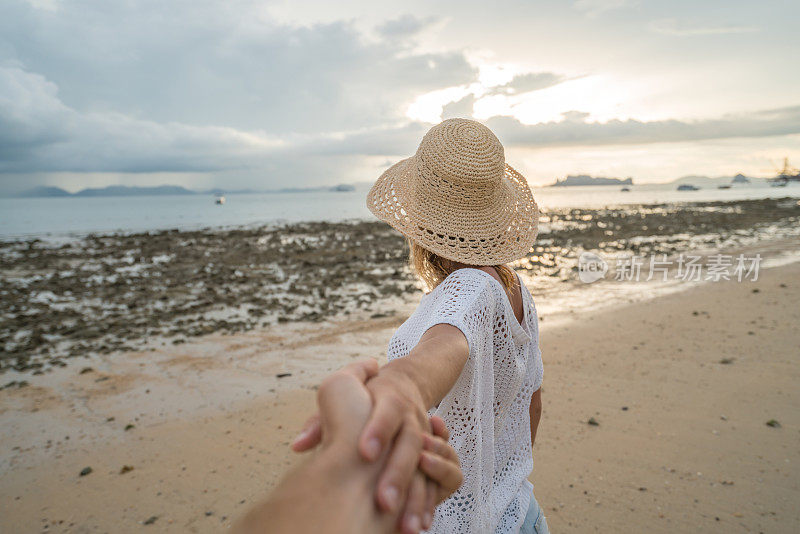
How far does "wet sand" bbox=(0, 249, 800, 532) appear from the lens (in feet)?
12.3

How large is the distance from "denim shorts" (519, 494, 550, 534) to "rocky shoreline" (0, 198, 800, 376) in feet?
26.5

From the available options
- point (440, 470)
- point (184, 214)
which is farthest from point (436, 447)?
point (184, 214)

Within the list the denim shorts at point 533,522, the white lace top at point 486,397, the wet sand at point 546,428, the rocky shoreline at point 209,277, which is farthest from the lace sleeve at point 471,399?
the rocky shoreline at point 209,277

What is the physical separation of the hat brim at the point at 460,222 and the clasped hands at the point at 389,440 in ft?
2.81

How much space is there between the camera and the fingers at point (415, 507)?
2.43 ft

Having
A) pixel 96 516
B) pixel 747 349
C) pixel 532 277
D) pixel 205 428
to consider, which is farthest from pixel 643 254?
pixel 96 516

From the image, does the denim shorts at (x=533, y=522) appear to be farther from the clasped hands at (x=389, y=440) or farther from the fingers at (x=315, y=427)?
the fingers at (x=315, y=427)

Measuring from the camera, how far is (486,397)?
1486 millimetres

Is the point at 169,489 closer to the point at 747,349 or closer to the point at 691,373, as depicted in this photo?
the point at 691,373

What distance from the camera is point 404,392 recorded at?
2.93ft

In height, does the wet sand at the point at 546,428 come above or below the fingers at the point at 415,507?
below

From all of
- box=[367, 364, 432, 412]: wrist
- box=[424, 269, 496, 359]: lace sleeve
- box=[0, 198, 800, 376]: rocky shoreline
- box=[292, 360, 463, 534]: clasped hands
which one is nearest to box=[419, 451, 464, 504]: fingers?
box=[292, 360, 463, 534]: clasped hands

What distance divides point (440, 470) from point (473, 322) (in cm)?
60

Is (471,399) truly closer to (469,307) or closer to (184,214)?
(469,307)
